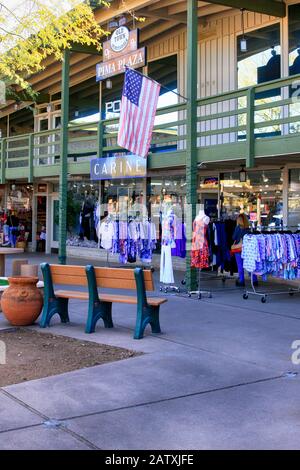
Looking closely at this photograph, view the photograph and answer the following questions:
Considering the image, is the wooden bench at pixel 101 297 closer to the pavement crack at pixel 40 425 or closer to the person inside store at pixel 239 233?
the pavement crack at pixel 40 425

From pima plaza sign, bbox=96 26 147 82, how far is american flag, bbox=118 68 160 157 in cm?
97

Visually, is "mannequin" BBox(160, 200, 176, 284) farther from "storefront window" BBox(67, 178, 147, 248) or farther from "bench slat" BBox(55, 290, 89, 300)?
"storefront window" BBox(67, 178, 147, 248)

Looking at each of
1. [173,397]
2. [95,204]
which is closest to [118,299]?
[173,397]

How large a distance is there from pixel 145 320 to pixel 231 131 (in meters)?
5.24

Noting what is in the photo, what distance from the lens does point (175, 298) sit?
10844 millimetres

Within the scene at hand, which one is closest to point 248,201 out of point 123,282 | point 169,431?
point 123,282

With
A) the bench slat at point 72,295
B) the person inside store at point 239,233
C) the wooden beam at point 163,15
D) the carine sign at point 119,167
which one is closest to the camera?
the bench slat at point 72,295

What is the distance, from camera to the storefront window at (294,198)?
1252cm

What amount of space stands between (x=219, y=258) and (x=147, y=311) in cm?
514

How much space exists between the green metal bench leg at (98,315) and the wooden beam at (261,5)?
6.78 metres

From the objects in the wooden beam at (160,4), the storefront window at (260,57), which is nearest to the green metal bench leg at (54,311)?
the storefront window at (260,57)

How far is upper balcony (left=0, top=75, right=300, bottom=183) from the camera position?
34.8ft

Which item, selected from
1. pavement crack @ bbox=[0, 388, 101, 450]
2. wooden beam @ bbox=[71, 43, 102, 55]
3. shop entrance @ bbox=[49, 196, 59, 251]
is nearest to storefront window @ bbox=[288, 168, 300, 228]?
wooden beam @ bbox=[71, 43, 102, 55]

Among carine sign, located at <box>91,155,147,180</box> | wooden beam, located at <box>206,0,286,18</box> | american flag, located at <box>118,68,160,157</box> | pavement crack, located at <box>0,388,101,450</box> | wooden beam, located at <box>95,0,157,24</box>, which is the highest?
wooden beam, located at <box>95,0,157,24</box>
